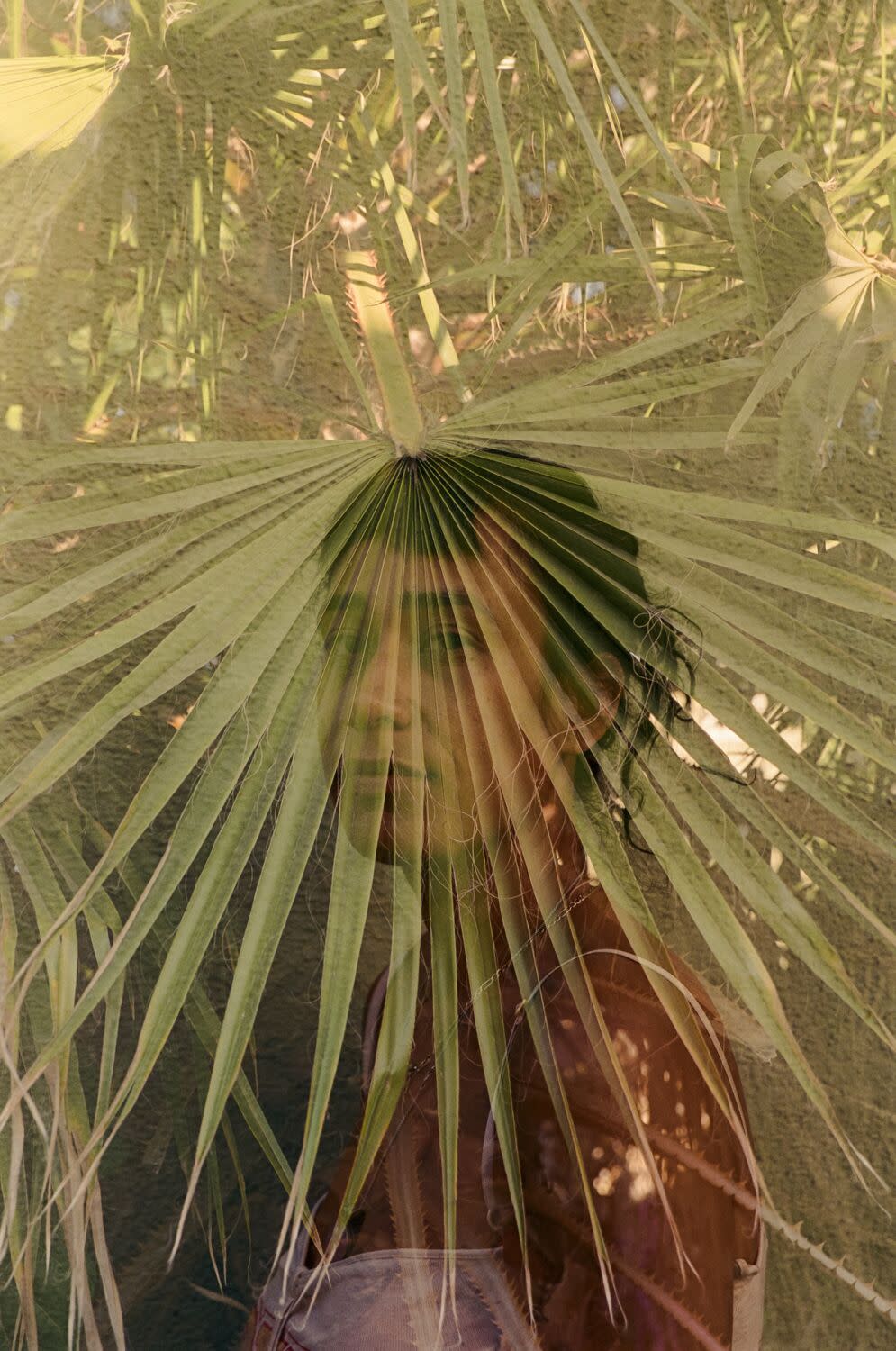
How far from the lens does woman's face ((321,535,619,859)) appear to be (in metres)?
0.52

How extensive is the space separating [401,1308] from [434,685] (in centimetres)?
32

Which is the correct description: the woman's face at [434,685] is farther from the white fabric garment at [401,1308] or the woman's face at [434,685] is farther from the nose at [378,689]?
the white fabric garment at [401,1308]

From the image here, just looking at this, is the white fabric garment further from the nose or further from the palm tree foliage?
the nose

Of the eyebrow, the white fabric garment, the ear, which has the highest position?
the eyebrow

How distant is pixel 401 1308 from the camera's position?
52cm

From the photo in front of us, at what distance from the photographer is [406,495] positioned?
0.53 metres

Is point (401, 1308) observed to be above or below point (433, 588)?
below

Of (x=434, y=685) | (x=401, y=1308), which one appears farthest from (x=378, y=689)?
(x=401, y=1308)

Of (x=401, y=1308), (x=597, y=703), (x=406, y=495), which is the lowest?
(x=401, y=1308)

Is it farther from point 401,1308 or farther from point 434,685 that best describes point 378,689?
point 401,1308

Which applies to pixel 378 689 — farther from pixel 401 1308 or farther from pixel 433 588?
pixel 401 1308

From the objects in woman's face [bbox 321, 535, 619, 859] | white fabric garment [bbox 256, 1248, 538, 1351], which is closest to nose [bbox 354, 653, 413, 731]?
woman's face [bbox 321, 535, 619, 859]

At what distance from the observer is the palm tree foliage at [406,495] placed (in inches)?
20.3

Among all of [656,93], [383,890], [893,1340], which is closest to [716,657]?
[383,890]
